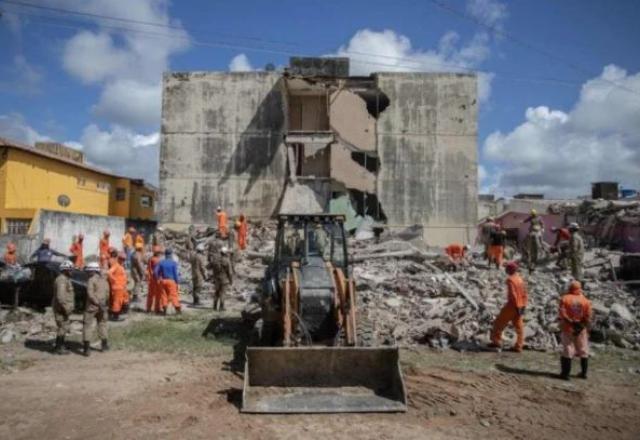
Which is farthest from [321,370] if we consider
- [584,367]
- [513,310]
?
[513,310]

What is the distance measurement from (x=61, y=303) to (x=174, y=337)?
2.24m

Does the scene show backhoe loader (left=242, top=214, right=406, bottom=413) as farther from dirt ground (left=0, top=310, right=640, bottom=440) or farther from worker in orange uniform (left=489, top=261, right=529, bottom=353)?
worker in orange uniform (left=489, top=261, right=529, bottom=353)

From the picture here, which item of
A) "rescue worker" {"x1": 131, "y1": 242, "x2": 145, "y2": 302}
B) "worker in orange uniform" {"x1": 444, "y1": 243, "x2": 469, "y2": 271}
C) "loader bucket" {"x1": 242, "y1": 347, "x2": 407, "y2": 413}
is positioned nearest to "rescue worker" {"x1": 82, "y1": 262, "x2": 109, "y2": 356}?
"loader bucket" {"x1": 242, "y1": 347, "x2": 407, "y2": 413}

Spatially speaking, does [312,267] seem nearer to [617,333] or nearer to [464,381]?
[464,381]

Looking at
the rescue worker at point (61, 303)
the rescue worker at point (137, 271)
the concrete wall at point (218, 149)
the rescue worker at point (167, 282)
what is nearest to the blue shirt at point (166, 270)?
the rescue worker at point (167, 282)

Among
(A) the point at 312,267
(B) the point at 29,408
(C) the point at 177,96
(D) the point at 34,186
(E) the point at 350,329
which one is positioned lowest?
(B) the point at 29,408

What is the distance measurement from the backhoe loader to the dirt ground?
0.97 feet

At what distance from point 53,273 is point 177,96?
53.5 ft

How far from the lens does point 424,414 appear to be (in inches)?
246

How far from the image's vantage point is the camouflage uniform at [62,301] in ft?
30.8

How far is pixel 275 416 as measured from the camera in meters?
6.12

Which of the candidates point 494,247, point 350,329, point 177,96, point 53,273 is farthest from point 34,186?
point 350,329

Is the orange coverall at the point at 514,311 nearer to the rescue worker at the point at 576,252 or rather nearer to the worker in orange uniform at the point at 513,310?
the worker in orange uniform at the point at 513,310

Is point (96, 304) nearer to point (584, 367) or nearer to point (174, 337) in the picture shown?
point (174, 337)
